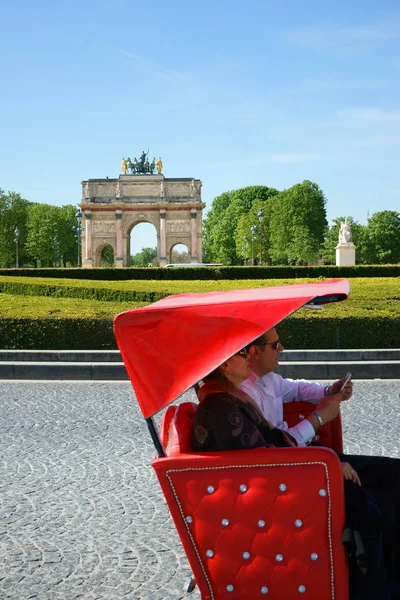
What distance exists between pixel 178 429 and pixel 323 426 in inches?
47.3

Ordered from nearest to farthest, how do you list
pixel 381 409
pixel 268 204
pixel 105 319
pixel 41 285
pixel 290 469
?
pixel 290 469 < pixel 381 409 < pixel 105 319 < pixel 41 285 < pixel 268 204

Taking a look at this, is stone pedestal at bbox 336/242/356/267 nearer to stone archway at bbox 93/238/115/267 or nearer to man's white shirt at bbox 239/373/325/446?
stone archway at bbox 93/238/115/267

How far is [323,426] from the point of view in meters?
4.30

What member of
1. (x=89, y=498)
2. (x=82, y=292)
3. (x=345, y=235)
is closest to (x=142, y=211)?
(x=345, y=235)

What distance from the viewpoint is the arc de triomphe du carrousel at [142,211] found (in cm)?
7731

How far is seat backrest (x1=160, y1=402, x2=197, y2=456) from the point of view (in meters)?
3.33

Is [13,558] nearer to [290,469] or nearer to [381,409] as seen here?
[290,469]

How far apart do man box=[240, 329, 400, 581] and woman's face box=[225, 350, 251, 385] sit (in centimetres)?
38

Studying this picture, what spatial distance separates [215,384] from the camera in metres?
3.41

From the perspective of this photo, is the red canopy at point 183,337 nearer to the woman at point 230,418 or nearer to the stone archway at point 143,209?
the woman at point 230,418

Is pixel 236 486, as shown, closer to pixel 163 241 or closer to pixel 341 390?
pixel 341 390

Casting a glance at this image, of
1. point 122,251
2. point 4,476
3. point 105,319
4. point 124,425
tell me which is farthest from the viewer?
point 122,251

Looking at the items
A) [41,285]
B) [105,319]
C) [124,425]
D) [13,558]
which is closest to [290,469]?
[13,558]

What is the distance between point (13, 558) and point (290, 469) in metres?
1.99
